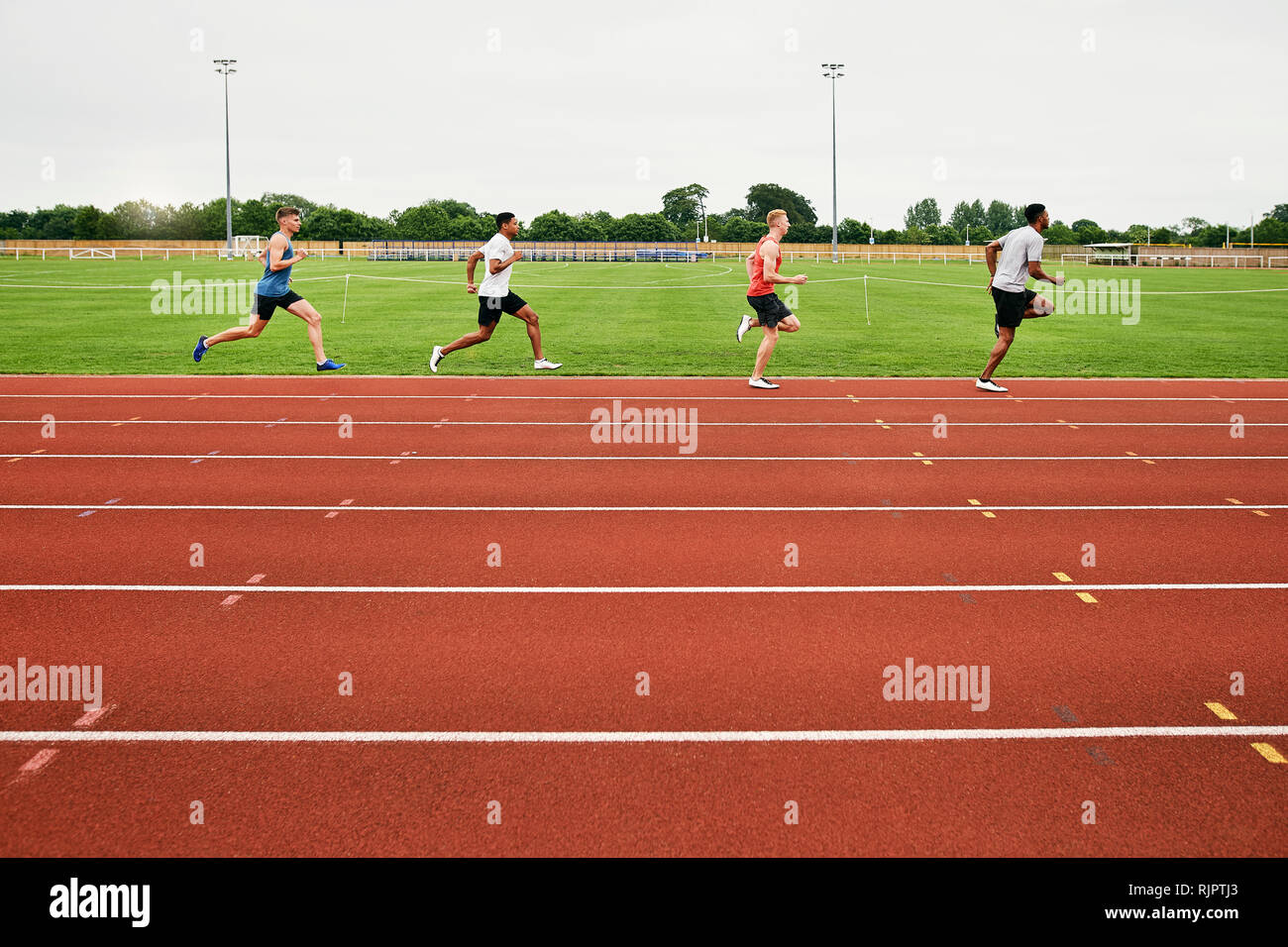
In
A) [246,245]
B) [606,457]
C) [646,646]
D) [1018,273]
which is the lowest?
[646,646]

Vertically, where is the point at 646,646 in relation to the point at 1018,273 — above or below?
below

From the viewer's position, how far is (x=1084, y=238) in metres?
136

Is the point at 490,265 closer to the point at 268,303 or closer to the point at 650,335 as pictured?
the point at 268,303

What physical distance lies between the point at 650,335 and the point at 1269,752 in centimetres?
1667

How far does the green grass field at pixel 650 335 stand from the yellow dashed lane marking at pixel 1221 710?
11.0 m

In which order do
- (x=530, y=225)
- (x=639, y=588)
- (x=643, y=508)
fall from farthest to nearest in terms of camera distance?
(x=530, y=225), (x=643, y=508), (x=639, y=588)

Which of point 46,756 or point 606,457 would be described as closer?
point 46,756

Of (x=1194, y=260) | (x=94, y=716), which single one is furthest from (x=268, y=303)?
(x=1194, y=260)

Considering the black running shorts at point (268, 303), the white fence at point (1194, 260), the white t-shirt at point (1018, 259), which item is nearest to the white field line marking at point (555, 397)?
the black running shorts at point (268, 303)

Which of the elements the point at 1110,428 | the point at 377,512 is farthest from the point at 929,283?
the point at 377,512

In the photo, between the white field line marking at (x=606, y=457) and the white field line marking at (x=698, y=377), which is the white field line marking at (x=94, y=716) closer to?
the white field line marking at (x=606, y=457)

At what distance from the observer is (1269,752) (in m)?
4.23

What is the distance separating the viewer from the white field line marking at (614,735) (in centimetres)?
436
